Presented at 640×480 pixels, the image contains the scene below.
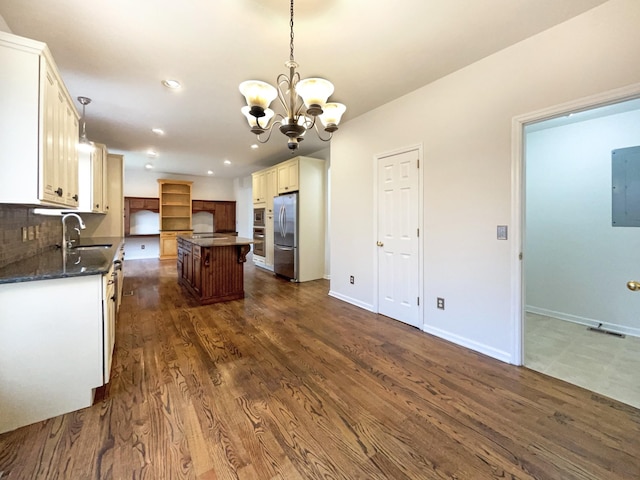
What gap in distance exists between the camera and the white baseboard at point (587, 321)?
2.88 m

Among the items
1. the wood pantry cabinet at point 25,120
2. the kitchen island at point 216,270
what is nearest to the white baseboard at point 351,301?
the kitchen island at point 216,270

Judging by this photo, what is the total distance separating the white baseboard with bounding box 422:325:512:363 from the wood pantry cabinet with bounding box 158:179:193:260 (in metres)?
7.48

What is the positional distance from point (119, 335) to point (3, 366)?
1.37m

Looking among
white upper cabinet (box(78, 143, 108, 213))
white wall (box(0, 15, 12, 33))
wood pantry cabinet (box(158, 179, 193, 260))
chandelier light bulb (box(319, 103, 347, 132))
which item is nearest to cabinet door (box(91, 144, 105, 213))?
white upper cabinet (box(78, 143, 108, 213))

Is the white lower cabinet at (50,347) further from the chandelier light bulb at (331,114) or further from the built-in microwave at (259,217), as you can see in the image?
the built-in microwave at (259,217)

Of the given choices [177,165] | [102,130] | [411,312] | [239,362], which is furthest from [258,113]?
[177,165]

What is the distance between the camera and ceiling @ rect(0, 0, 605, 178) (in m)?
1.88

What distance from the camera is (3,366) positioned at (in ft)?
5.13

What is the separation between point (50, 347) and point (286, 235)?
4.09 meters

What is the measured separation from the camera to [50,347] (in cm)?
167

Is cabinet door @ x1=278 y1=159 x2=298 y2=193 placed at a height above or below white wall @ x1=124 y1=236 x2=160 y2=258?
above

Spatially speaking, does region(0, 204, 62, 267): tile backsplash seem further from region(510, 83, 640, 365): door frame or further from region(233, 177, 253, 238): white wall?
region(233, 177, 253, 238): white wall

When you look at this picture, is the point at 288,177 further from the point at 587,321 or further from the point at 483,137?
the point at 587,321

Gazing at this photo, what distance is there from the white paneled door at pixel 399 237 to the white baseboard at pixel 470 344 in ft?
0.60
